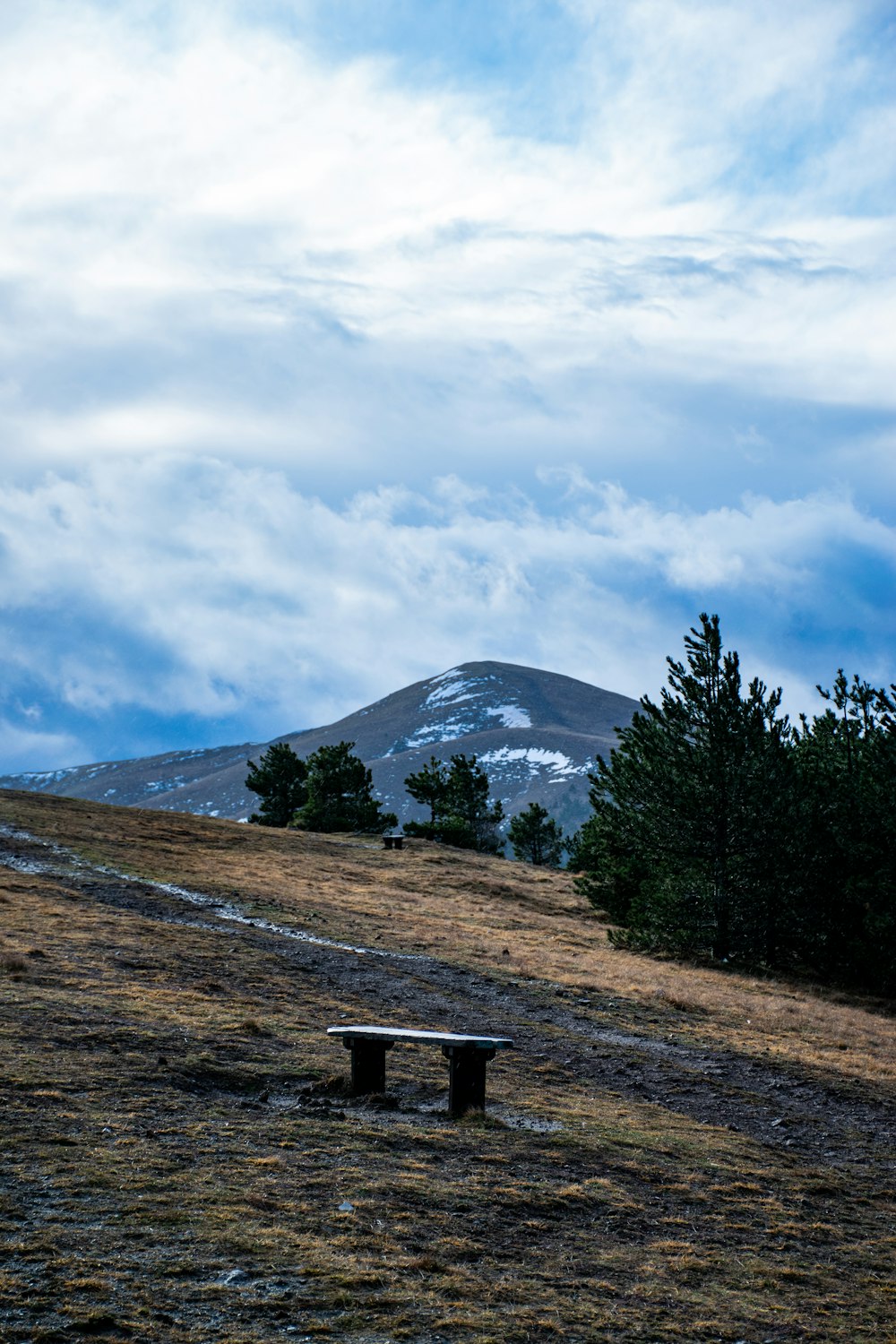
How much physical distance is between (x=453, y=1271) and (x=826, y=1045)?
1534cm

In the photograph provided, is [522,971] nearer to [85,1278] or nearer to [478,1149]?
[478,1149]

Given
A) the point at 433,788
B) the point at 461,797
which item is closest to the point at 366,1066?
the point at 433,788

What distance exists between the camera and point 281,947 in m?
24.5

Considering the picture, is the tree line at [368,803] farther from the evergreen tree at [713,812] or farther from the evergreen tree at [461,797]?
the evergreen tree at [713,812]

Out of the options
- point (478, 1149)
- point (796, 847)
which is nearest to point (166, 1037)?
point (478, 1149)

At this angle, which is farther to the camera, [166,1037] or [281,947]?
[281,947]

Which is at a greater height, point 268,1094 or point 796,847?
point 796,847

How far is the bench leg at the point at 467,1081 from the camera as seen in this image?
12305 millimetres

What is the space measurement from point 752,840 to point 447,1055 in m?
23.0

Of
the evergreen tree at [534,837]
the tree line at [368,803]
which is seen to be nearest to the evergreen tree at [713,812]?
the tree line at [368,803]

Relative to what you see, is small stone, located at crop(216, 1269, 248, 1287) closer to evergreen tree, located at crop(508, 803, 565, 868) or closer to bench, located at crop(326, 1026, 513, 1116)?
bench, located at crop(326, 1026, 513, 1116)

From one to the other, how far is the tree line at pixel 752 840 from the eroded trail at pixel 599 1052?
11.5m

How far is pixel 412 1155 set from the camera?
10.5 metres

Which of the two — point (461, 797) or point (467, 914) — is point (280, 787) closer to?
point (461, 797)
